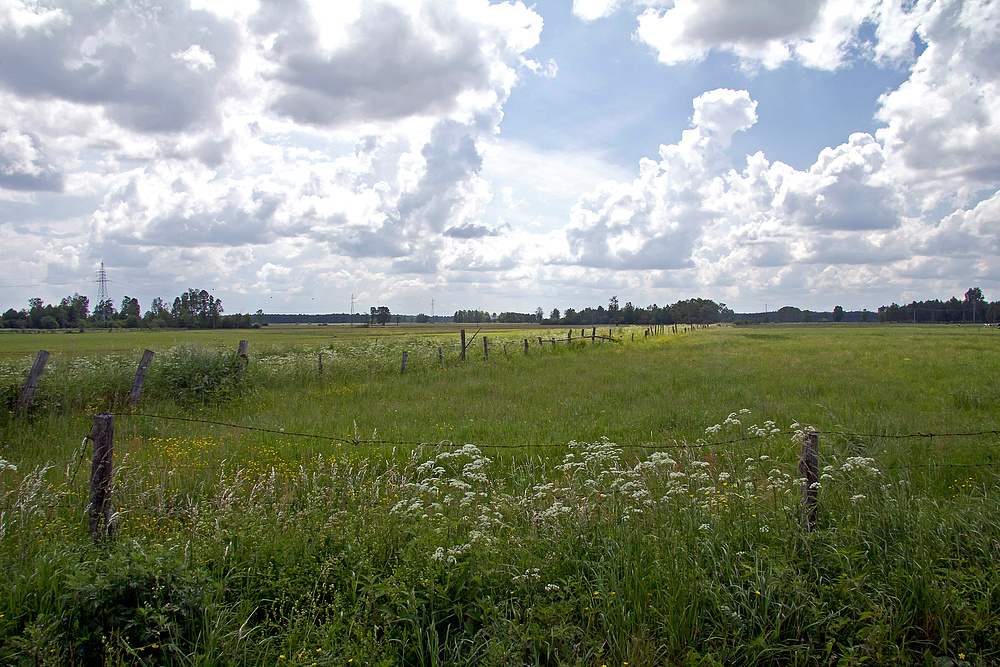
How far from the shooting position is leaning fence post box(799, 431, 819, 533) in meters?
4.73

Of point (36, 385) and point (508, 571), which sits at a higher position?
point (36, 385)

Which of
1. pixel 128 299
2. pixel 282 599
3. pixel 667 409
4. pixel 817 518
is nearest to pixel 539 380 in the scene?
pixel 667 409

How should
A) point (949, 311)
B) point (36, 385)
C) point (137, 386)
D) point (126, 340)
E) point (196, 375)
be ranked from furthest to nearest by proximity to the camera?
point (949, 311) → point (126, 340) → point (196, 375) → point (137, 386) → point (36, 385)

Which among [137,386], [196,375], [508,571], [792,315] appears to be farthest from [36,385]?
[792,315]

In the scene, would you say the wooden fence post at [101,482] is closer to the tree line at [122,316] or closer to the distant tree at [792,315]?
the tree line at [122,316]

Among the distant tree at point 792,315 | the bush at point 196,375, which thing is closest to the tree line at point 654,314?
the distant tree at point 792,315

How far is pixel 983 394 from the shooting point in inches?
530

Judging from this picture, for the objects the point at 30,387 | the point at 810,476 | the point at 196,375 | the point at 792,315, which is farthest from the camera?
the point at 792,315

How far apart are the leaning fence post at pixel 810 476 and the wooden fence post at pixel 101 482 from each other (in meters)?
5.86

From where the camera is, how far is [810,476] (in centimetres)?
493

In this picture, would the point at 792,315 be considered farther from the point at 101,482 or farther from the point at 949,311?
the point at 101,482

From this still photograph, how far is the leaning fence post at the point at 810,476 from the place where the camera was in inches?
186

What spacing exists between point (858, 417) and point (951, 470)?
12.7ft

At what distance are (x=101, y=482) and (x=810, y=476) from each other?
6.11 metres
